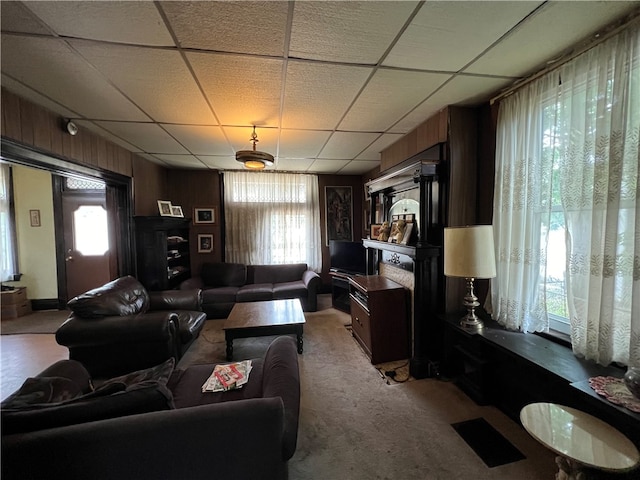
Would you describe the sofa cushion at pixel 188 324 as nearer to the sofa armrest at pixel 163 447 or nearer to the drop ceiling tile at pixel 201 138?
the sofa armrest at pixel 163 447

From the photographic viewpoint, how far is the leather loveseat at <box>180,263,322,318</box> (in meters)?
4.18

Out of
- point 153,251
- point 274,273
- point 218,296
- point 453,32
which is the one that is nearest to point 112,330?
point 153,251

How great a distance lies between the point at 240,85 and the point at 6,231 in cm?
534

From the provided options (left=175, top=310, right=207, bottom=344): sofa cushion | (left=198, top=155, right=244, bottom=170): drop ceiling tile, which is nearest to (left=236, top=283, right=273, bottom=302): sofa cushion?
(left=175, top=310, right=207, bottom=344): sofa cushion

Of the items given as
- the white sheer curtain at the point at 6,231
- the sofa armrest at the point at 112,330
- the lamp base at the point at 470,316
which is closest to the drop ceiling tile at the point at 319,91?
the lamp base at the point at 470,316

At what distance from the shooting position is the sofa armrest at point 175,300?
330 cm

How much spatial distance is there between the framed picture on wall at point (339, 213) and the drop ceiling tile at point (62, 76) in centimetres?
355

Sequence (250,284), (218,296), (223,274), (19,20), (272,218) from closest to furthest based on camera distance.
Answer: (19,20)
(218,296)
(223,274)
(250,284)
(272,218)

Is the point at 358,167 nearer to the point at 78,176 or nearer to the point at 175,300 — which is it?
the point at 175,300

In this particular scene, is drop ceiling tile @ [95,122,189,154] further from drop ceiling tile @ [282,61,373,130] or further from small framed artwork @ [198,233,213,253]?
small framed artwork @ [198,233,213,253]

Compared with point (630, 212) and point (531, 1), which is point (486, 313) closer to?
point (630, 212)

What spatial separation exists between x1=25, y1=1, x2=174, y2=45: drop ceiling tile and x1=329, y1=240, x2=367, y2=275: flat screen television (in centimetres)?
386

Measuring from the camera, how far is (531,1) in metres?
1.22

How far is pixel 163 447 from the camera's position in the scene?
38.9 inches
